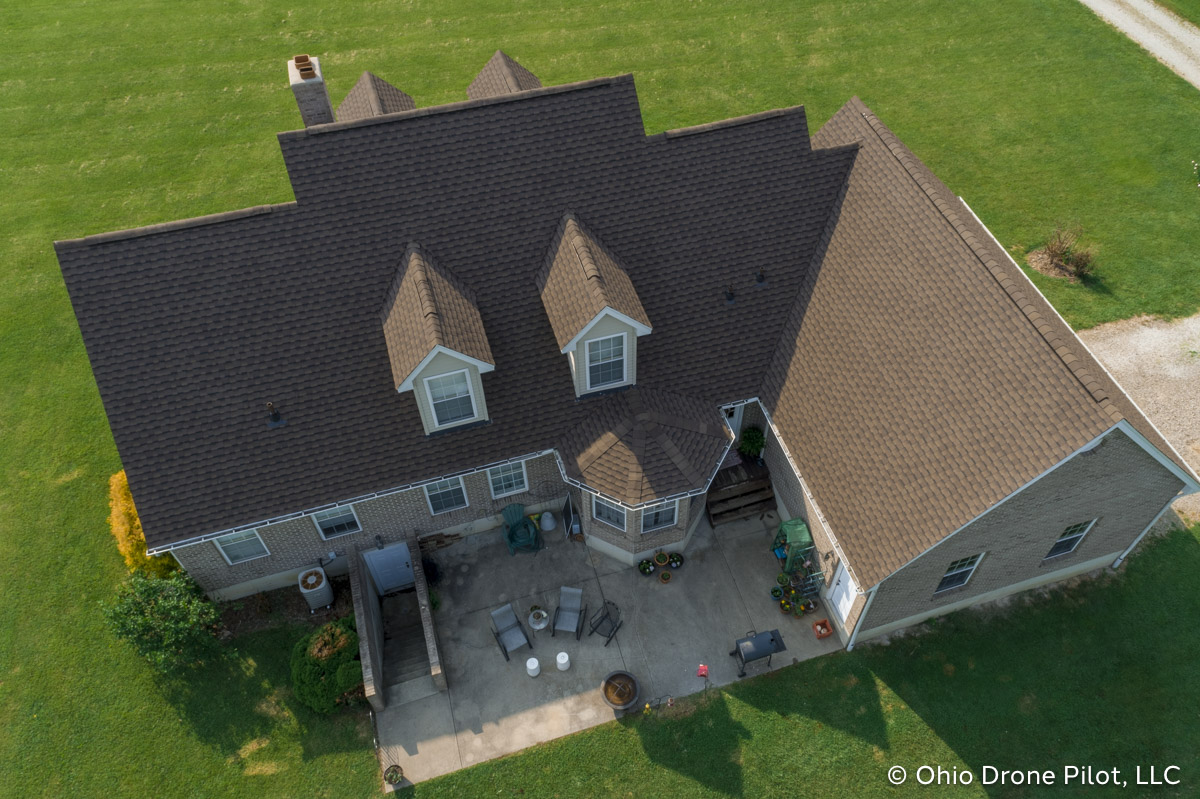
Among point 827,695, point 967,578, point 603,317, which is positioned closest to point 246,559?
point 603,317

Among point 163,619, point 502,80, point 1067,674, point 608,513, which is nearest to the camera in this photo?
point 163,619

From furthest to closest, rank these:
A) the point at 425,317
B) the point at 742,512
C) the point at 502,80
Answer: the point at 742,512 → the point at 502,80 → the point at 425,317

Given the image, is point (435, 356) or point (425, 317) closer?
point (435, 356)

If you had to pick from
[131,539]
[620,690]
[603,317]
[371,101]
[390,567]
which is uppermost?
[371,101]

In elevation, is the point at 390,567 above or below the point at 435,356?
below

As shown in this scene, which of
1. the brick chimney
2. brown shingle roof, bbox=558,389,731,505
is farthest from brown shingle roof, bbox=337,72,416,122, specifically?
brown shingle roof, bbox=558,389,731,505

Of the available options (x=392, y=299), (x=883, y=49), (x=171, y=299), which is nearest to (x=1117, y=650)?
(x=392, y=299)

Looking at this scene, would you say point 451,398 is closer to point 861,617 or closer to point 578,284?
point 578,284
